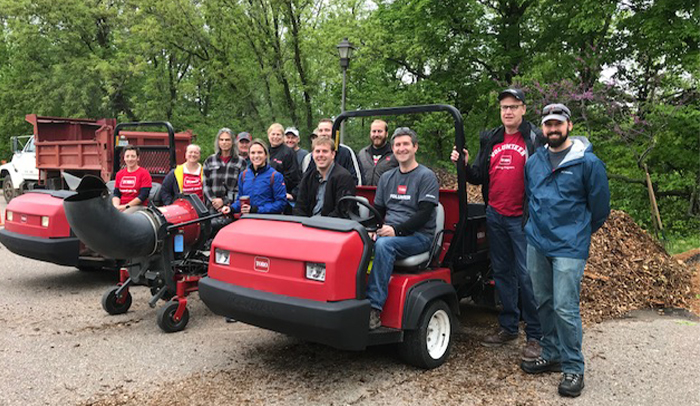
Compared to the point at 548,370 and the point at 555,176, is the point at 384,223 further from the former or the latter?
the point at 548,370

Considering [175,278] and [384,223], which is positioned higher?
[384,223]

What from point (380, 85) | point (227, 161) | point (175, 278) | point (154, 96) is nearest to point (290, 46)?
point (380, 85)

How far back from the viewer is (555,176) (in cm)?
365

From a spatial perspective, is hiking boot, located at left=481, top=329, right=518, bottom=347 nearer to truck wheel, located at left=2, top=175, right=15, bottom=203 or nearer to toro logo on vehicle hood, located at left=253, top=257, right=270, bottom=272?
toro logo on vehicle hood, located at left=253, top=257, right=270, bottom=272

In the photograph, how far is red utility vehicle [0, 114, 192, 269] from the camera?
6199 mm

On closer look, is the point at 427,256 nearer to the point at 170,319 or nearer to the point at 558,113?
the point at 558,113

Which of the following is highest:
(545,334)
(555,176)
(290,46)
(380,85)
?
(290,46)

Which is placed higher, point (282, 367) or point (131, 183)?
point (131, 183)

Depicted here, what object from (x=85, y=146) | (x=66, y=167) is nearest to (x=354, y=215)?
(x=85, y=146)

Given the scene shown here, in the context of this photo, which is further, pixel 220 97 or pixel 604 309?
pixel 220 97

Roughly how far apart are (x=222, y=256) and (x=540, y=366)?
2.52m

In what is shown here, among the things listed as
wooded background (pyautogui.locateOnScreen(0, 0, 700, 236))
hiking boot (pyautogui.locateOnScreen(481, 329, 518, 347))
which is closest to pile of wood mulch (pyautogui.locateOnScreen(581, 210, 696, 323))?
hiking boot (pyautogui.locateOnScreen(481, 329, 518, 347))

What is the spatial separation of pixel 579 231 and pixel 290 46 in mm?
17180

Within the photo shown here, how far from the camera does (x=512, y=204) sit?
4281 millimetres
